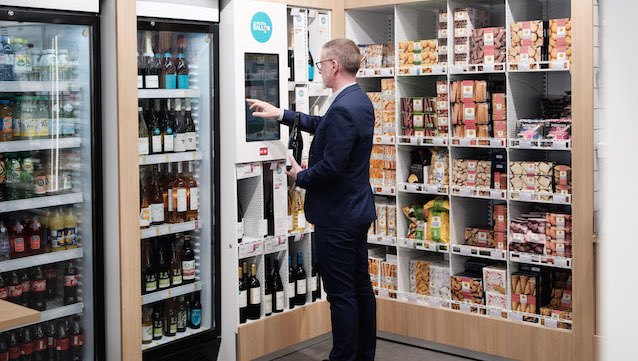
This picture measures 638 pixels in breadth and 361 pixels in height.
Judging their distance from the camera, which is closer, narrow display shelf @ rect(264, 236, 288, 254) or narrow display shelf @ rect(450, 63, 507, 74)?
narrow display shelf @ rect(450, 63, 507, 74)

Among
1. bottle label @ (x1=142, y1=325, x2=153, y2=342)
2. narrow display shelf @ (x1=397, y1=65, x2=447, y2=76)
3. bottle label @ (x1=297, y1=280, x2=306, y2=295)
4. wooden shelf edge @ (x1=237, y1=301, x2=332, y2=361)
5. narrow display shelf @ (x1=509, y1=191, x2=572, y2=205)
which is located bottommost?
wooden shelf edge @ (x1=237, y1=301, x2=332, y2=361)

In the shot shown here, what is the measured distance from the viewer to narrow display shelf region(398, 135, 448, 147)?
4.95 meters

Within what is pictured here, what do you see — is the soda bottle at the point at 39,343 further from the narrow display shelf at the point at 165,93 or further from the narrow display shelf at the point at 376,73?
the narrow display shelf at the point at 376,73

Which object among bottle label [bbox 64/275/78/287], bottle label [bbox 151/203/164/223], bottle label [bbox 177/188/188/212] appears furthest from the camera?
bottle label [bbox 177/188/188/212]

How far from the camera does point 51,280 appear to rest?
397cm

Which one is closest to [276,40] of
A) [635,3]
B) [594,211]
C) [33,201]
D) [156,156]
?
[156,156]

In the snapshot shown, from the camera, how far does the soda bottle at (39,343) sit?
3.92 metres

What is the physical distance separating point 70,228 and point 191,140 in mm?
960

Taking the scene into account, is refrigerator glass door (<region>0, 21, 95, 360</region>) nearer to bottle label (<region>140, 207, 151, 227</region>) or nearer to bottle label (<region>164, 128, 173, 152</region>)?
bottle label (<region>140, 207, 151, 227</region>)

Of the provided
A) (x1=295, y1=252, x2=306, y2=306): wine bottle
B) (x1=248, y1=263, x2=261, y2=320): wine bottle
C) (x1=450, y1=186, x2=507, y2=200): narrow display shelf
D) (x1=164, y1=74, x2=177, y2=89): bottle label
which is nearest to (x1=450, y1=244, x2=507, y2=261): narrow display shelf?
(x1=450, y1=186, x2=507, y2=200): narrow display shelf

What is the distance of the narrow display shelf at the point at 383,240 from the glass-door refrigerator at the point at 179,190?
1.42 meters

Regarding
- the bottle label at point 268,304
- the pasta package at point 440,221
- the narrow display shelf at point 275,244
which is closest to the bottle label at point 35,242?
the narrow display shelf at point 275,244

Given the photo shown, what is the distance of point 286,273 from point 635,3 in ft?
14.9

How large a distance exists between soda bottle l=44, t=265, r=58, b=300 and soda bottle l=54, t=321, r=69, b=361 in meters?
0.18
